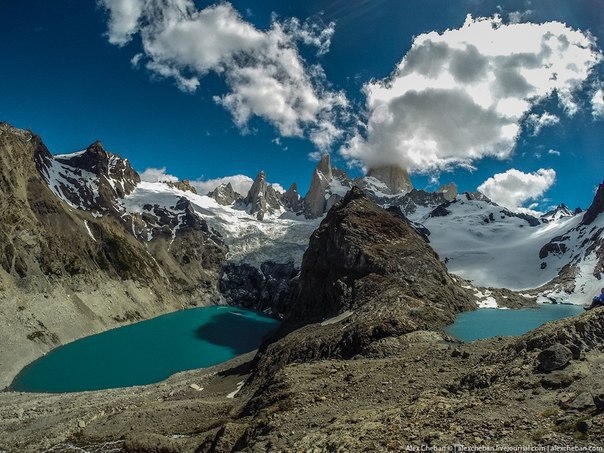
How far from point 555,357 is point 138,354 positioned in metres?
109

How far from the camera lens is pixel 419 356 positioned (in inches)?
1149

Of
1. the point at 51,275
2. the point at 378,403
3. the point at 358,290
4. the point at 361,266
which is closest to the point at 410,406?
the point at 378,403

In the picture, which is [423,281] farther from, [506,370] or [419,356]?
[506,370]

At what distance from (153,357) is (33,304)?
3495cm

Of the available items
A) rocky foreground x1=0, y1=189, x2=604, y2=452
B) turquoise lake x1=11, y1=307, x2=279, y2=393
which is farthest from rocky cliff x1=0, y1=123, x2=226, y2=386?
rocky foreground x1=0, y1=189, x2=604, y2=452

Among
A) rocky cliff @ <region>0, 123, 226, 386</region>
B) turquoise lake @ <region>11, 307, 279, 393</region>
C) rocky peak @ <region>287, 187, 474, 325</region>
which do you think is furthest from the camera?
Result: rocky cliff @ <region>0, 123, 226, 386</region>

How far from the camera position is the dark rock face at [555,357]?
704 inches

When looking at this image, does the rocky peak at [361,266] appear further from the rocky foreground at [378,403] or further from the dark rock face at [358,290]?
the rocky foreground at [378,403]

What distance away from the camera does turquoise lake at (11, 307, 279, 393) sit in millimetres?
86438

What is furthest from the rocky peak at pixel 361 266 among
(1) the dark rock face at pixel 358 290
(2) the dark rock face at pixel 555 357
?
(2) the dark rock face at pixel 555 357

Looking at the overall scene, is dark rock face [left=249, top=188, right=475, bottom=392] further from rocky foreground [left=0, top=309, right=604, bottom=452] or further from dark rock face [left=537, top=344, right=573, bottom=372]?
dark rock face [left=537, top=344, right=573, bottom=372]

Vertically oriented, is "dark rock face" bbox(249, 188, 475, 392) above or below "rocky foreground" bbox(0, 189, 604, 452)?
above

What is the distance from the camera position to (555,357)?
709 inches

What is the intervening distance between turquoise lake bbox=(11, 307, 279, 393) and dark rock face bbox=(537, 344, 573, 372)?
81.6 m
